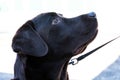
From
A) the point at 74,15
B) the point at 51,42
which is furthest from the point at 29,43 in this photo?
the point at 74,15

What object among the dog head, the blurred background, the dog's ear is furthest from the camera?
the blurred background

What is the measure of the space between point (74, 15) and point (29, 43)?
295 centimetres

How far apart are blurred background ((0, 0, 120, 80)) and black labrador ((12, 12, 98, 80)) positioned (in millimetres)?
1420

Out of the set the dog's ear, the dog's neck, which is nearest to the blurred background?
the dog's neck

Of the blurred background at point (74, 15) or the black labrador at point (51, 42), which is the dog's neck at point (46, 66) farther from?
the blurred background at point (74, 15)

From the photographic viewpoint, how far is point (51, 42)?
5.59 feet

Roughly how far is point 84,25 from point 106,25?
10.1 ft

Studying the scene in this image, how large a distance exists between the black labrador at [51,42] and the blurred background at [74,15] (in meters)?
1.42

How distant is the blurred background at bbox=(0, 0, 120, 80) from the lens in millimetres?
3492

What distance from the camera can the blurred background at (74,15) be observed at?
349 cm

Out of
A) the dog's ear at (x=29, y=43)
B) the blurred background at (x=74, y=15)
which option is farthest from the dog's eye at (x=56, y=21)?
the blurred background at (x=74, y=15)

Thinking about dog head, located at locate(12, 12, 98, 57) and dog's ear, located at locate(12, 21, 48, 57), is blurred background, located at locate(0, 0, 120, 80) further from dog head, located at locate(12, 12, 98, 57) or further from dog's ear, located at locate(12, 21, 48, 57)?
dog's ear, located at locate(12, 21, 48, 57)

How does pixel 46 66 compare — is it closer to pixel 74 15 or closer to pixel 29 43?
pixel 29 43

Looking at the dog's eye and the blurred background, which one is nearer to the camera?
the dog's eye
